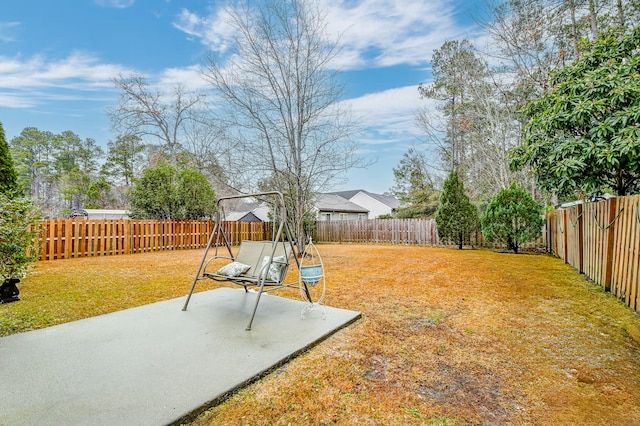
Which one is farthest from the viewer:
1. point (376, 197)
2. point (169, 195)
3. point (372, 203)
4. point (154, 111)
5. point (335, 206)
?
point (376, 197)

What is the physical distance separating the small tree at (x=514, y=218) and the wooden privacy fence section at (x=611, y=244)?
3.37 meters

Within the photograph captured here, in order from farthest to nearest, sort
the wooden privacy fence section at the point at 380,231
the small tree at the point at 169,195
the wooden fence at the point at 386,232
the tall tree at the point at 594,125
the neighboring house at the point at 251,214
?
the neighboring house at the point at 251,214, the wooden privacy fence section at the point at 380,231, the wooden fence at the point at 386,232, the small tree at the point at 169,195, the tall tree at the point at 594,125

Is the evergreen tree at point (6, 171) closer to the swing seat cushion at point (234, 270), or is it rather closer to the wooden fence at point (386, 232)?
the swing seat cushion at point (234, 270)

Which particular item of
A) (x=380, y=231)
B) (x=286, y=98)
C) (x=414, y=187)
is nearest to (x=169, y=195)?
(x=286, y=98)

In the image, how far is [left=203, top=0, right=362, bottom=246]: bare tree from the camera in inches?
323

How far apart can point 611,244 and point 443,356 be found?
3602 millimetres

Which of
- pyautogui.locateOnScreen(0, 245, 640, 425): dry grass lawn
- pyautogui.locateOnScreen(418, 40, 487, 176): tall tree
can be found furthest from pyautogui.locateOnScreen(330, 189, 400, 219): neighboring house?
pyautogui.locateOnScreen(0, 245, 640, 425): dry grass lawn

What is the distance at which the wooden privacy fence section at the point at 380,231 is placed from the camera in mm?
13828

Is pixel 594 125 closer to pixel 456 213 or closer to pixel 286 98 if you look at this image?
pixel 456 213

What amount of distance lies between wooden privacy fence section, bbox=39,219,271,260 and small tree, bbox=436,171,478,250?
29.5 ft

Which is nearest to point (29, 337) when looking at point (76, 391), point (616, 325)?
point (76, 391)

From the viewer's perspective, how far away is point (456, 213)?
38.3 ft

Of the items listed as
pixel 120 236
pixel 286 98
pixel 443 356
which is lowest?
pixel 443 356

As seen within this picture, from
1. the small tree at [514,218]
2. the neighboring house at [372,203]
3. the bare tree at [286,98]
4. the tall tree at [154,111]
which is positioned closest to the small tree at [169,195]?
the bare tree at [286,98]
